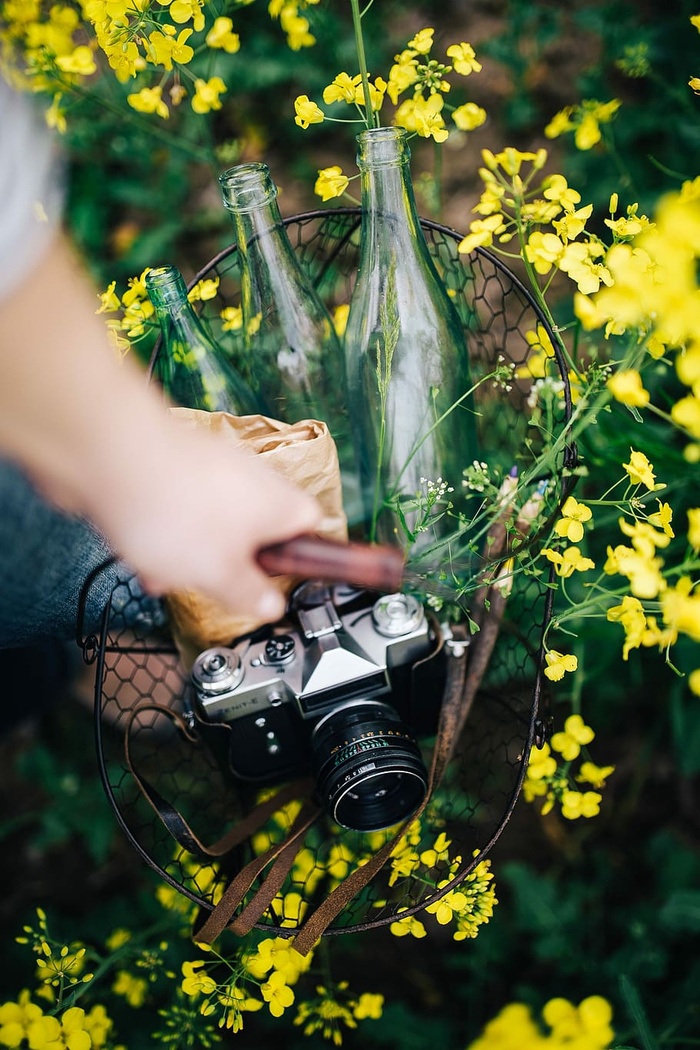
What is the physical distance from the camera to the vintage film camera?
2.03ft

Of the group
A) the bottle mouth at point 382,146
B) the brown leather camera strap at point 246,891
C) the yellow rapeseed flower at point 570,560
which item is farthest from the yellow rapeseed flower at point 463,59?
the brown leather camera strap at point 246,891

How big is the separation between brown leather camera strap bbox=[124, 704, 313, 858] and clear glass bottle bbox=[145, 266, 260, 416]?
12.2 inches

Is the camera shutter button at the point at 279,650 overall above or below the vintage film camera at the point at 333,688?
above

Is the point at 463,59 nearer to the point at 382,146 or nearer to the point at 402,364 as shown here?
the point at 382,146

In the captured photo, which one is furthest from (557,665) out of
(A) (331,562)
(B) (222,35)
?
(B) (222,35)

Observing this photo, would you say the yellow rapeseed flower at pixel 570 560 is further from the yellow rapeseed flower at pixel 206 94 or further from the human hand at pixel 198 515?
the yellow rapeseed flower at pixel 206 94

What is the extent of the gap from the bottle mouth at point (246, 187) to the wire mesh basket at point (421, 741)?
0.06m

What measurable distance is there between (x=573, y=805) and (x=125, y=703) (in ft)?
2.12

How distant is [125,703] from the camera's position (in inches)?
40.0

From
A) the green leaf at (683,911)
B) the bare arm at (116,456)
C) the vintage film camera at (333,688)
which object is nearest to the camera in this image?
the bare arm at (116,456)

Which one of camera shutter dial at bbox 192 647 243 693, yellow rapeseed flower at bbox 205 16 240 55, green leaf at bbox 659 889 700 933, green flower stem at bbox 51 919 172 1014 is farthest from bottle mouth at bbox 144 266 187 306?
green leaf at bbox 659 889 700 933

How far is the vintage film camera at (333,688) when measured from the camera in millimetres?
620

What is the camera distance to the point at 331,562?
595mm

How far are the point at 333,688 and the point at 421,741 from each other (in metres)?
0.20
